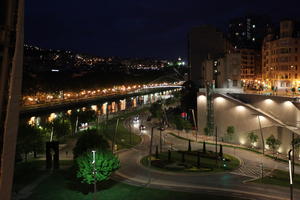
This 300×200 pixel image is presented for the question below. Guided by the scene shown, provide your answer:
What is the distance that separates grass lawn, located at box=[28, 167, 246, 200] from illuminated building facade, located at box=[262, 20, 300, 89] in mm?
53632

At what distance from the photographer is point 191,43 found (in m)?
87.4

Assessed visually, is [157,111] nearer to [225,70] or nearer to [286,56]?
[225,70]

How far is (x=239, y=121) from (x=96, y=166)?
31.5 metres

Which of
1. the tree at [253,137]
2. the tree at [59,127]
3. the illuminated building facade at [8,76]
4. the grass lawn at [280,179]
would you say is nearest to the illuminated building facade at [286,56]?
the tree at [253,137]

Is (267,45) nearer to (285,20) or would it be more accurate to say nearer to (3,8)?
(285,20)

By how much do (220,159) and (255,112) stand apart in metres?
13.9

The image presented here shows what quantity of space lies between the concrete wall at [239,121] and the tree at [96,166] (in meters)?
27.6

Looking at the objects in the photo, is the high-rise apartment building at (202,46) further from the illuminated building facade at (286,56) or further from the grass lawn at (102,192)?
the grass lawn at (102,192)

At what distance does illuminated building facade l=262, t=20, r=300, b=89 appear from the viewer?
71.4 meters

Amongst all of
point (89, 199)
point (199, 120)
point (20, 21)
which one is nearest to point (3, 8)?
point (20, 21)

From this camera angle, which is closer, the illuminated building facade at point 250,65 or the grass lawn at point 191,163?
the grass lawn at point 191,163

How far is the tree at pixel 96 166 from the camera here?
29.2m

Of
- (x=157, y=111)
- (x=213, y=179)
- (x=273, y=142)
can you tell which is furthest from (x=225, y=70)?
(x=213, y=179)

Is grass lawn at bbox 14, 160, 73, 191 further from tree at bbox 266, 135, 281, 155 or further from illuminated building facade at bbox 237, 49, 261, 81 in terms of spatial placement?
illuminated building facade at bbox 237, 49, 261, 81
